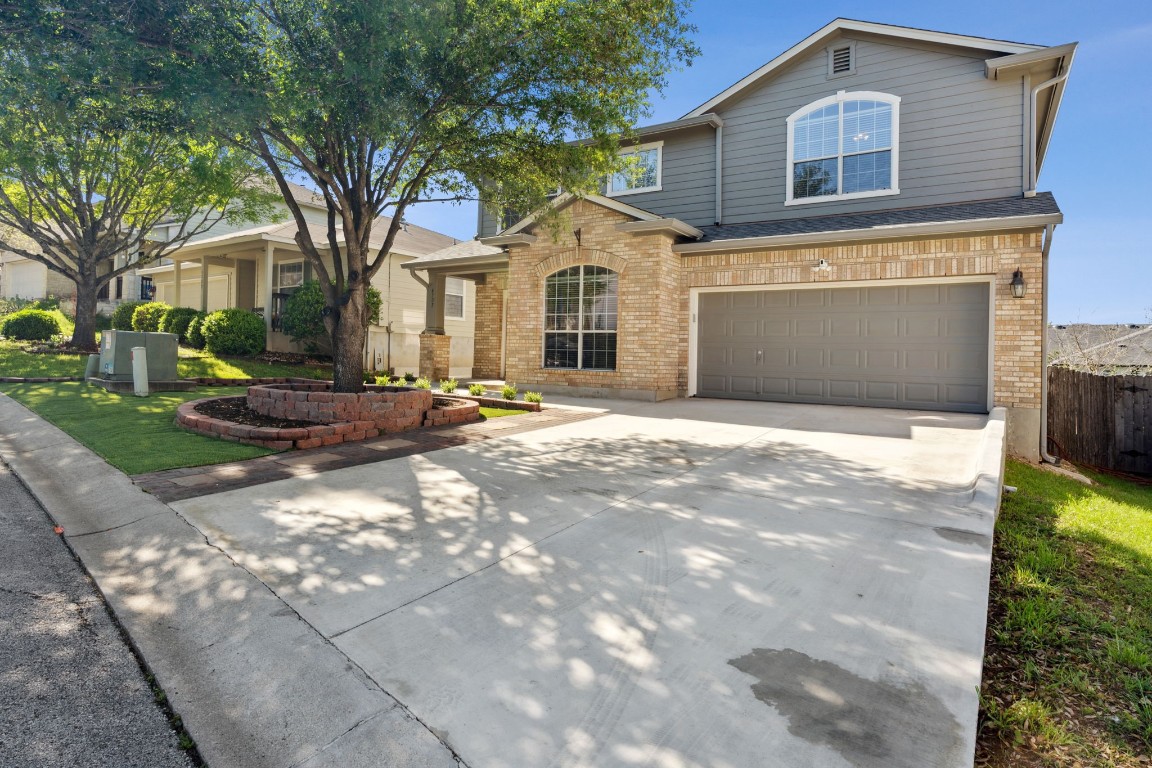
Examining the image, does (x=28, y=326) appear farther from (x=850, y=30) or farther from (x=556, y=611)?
(x=850, y=30)

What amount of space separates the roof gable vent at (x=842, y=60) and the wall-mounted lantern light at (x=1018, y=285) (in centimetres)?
548

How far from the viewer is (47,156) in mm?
12500

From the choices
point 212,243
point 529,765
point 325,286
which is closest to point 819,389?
point 325,286

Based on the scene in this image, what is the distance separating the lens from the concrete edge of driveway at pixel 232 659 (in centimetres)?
186

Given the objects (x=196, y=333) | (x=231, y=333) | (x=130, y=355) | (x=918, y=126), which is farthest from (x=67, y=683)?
(x=196, y=333)

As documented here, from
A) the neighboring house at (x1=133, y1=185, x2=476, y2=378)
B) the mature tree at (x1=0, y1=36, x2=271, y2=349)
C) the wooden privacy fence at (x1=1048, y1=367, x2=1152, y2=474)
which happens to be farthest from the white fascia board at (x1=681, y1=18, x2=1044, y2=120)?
the mature tree at (x1=0, y1=36, x2=271, y2=349)

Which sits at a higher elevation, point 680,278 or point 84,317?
point 680,278

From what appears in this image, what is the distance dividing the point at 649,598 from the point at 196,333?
18.4 m

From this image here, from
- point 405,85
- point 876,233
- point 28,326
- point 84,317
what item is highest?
point 405,85

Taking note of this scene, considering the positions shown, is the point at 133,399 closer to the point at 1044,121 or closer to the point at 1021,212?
the point at 1021,212

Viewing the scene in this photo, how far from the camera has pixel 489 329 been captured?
16.5 m

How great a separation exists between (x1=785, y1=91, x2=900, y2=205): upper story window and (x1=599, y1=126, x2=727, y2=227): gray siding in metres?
1.72

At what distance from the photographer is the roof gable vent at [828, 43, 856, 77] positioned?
11.7m

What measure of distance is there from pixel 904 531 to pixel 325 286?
24.4ft
